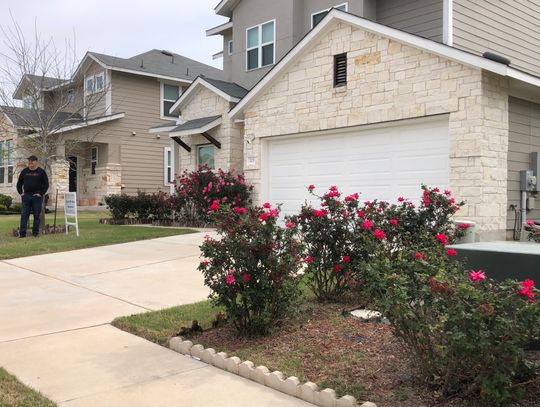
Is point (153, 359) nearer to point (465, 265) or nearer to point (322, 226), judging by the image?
point (322, 226)

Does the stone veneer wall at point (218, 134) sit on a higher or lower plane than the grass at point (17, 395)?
higher

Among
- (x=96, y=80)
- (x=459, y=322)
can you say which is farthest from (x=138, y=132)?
(x=459, y=322)

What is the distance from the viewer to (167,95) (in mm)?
24828

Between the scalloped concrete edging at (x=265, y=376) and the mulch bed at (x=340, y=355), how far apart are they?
0.12m

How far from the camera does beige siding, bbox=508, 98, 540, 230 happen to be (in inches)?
412

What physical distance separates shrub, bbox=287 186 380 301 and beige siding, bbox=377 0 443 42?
8422 mm

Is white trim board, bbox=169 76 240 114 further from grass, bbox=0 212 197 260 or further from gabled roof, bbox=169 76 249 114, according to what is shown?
grass, bbox=0 212 197 260

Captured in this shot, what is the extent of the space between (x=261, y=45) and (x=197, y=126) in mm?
3419

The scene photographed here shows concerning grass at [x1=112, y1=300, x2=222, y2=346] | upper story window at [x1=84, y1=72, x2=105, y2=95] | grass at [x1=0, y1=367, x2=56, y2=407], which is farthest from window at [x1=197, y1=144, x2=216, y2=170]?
grass at [x1=0, y1=367, x2=56, y2=407]

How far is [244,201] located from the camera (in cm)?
1362

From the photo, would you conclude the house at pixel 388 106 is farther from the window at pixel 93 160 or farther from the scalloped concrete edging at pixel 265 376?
the window at pixel 93 160

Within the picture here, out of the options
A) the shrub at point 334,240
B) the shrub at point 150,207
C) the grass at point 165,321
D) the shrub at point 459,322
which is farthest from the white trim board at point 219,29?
the shrub at point 459,322

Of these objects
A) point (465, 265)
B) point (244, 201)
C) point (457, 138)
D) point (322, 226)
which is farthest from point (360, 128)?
point (465, 265)

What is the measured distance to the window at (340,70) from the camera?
11805 millimetres
